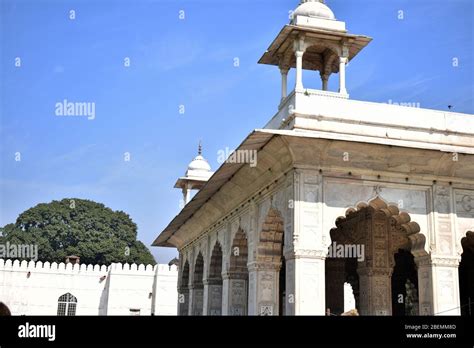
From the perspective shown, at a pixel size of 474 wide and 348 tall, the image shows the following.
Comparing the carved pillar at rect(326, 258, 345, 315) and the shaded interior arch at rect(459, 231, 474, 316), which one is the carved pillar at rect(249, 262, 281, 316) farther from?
the shaded interior arch at rect(459, 231, 474, 316)

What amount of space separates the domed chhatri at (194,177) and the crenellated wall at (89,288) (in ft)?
34.7

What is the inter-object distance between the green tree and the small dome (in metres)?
27.0

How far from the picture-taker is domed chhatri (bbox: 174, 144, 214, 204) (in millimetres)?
28703

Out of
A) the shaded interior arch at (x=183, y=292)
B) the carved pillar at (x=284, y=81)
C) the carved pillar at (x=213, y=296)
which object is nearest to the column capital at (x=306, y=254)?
the carved pillar at (x=284, y=81)

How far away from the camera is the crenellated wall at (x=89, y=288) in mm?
36688

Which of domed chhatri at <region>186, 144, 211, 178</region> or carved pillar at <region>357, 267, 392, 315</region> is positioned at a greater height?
domed chhatri at <region>186, 144, 211, 178</region>

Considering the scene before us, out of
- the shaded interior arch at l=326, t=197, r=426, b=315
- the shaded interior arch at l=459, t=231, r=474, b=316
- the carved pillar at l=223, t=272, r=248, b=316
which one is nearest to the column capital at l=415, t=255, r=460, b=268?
the shaded interior arch at l=326, t=197, r=426, b=315

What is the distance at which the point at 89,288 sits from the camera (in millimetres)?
38281

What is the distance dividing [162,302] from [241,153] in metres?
25.0

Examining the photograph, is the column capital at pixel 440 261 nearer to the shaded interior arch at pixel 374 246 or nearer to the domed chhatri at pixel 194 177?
the shaded interior arch at pixel 374 246

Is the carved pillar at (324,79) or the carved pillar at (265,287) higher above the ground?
the carved pillar at (324,79)

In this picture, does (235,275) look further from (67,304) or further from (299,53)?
(67,304)
